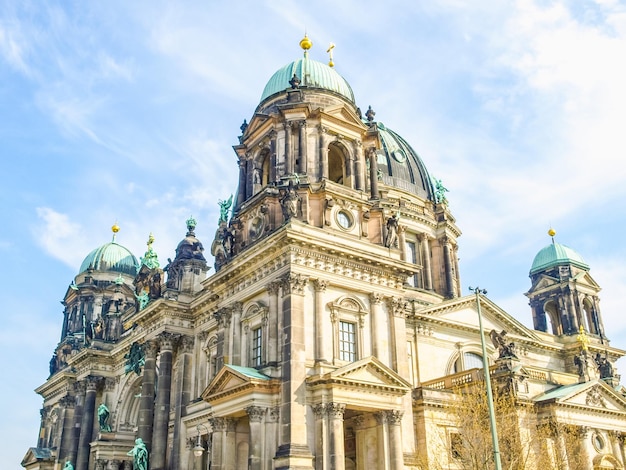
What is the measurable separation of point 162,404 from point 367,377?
1635cm

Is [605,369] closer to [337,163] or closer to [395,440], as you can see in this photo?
[395,440]

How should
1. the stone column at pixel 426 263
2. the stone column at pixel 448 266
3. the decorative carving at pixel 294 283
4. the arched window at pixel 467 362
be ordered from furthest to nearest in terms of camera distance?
the stone column at pixel 448 266, the stone column at pixel 426 263, the arched window at pixel 467 362, the decorative carving at pixel 294 283

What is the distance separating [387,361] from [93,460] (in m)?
29.5

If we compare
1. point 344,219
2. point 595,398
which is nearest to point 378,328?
point 344,219

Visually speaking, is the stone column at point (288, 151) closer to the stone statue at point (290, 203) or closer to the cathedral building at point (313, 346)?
the cathedral building at point (313, 346)

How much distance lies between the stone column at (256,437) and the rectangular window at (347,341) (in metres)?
5.18

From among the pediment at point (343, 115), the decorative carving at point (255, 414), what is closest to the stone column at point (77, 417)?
the decorative carving at point (255, 414)

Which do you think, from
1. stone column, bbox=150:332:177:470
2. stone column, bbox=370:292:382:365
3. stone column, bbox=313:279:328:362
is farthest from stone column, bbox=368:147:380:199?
stone column, bbox=150:332:177:470

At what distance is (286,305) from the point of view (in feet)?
112

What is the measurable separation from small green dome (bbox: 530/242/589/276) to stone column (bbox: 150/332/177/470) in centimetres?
3563

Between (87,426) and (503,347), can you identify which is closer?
(503,347)

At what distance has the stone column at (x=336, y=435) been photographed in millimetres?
31531

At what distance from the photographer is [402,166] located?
61.3 meters

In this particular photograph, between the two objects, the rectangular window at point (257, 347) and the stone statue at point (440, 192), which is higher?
the stone statue at point (440, 192)
